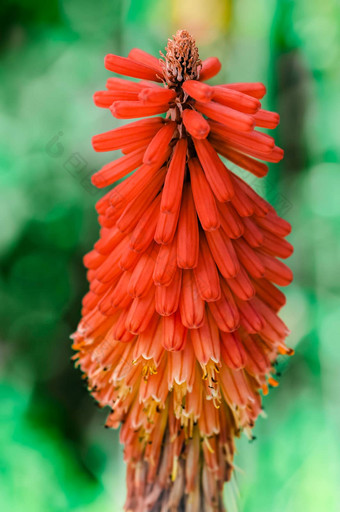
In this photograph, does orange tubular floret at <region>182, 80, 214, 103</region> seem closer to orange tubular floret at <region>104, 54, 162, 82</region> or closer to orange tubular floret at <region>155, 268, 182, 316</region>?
orange tubular floret at <region>104, 54, 162, 82</region>

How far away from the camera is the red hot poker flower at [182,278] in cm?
60

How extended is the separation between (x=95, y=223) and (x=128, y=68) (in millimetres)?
580

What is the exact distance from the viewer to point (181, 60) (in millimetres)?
615

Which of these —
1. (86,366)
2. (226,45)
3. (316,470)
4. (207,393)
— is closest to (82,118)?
(226,45)

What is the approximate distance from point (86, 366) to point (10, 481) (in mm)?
600

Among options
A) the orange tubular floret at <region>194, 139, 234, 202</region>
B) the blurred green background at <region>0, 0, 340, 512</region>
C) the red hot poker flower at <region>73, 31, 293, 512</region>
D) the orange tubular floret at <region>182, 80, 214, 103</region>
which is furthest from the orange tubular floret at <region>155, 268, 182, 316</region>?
the blurred green background at <region>0, 0, 340, 512</region>

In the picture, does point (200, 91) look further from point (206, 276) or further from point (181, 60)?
point (206, 276)

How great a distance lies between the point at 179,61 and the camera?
0.61m

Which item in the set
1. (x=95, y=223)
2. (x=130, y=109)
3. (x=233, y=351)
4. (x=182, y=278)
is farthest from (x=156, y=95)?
(x=95, y=223)

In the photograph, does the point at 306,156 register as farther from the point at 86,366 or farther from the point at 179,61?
the point at 86,366

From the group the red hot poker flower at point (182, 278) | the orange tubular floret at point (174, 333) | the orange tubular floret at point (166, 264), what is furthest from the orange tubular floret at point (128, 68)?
the orange tubular floret at point (174, 333)

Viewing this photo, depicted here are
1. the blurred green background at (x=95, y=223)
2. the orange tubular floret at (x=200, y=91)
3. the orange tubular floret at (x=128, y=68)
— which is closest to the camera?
the orange tubular floret at (x=200, y=91)

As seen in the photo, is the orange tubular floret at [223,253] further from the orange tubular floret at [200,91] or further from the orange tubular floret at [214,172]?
the orange tubular floret at [200,91]

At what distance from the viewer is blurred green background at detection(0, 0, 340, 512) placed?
1.06 metres
